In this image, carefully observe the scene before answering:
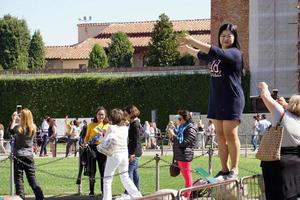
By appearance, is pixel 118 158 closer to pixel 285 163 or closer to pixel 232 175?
pixel 232 175

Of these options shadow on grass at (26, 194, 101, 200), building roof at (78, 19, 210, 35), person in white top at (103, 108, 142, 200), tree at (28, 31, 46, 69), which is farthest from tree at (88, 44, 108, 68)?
person in white top at (103, 108, 142, 200)

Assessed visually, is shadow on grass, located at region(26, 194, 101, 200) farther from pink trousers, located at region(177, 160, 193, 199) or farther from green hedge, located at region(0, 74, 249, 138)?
green hedge, located at region(0, 74, 249, 138)

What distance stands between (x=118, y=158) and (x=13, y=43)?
224 ft

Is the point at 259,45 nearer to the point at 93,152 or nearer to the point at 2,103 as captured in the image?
the point at 2,103

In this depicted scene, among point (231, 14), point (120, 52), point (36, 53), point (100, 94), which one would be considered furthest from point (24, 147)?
point (36, 53)

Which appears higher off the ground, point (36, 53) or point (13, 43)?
point (13, 43)

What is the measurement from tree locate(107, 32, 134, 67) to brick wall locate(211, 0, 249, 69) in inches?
628

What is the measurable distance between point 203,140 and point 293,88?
1453 cm

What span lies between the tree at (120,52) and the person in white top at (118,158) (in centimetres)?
5776

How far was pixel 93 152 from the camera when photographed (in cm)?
1521

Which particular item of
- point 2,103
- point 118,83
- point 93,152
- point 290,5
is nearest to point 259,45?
point 290,5

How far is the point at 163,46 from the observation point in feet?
207

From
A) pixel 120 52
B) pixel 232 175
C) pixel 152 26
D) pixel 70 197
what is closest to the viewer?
pixel 232 175

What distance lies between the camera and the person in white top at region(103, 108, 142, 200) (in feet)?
42.1
